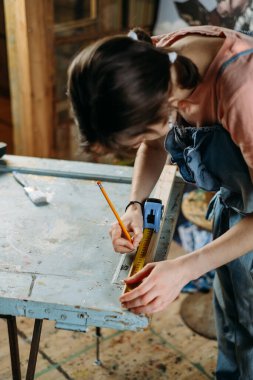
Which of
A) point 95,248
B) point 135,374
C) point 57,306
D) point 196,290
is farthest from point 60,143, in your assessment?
point 57,306

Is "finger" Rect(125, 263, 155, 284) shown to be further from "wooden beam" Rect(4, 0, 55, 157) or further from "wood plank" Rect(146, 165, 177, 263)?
"wooden beam" Rect(4, 0, 55, 157)

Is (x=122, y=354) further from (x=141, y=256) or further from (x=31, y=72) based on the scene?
(x=31, y=72)

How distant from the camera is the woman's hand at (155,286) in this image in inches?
50.4

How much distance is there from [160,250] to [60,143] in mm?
2148

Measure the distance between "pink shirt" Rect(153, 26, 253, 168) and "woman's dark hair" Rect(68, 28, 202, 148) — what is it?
169mm

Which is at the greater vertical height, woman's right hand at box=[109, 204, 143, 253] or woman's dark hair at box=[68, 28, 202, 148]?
woman's dark hair at box=[68, 28, 202, 148]

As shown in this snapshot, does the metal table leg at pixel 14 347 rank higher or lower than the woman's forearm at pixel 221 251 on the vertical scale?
lower

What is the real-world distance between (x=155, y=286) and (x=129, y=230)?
334 mm

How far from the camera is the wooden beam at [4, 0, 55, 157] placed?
293cm

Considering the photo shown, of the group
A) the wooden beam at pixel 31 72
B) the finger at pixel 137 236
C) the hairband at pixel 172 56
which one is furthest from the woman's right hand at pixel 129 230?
the wooden beam at pixel 31 72

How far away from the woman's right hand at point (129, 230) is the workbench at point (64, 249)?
1.3 inches

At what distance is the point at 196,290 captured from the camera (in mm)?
Answer: 3021

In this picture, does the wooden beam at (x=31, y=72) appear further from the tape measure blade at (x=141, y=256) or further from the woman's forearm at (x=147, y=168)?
the tape measure blade at (x=141, y=256)

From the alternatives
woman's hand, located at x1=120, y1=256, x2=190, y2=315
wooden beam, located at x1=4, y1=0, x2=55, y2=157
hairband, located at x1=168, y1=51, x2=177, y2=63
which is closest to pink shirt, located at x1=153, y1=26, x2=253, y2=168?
hairband, located at x1=168, y1=51, x2=177, y2=63
